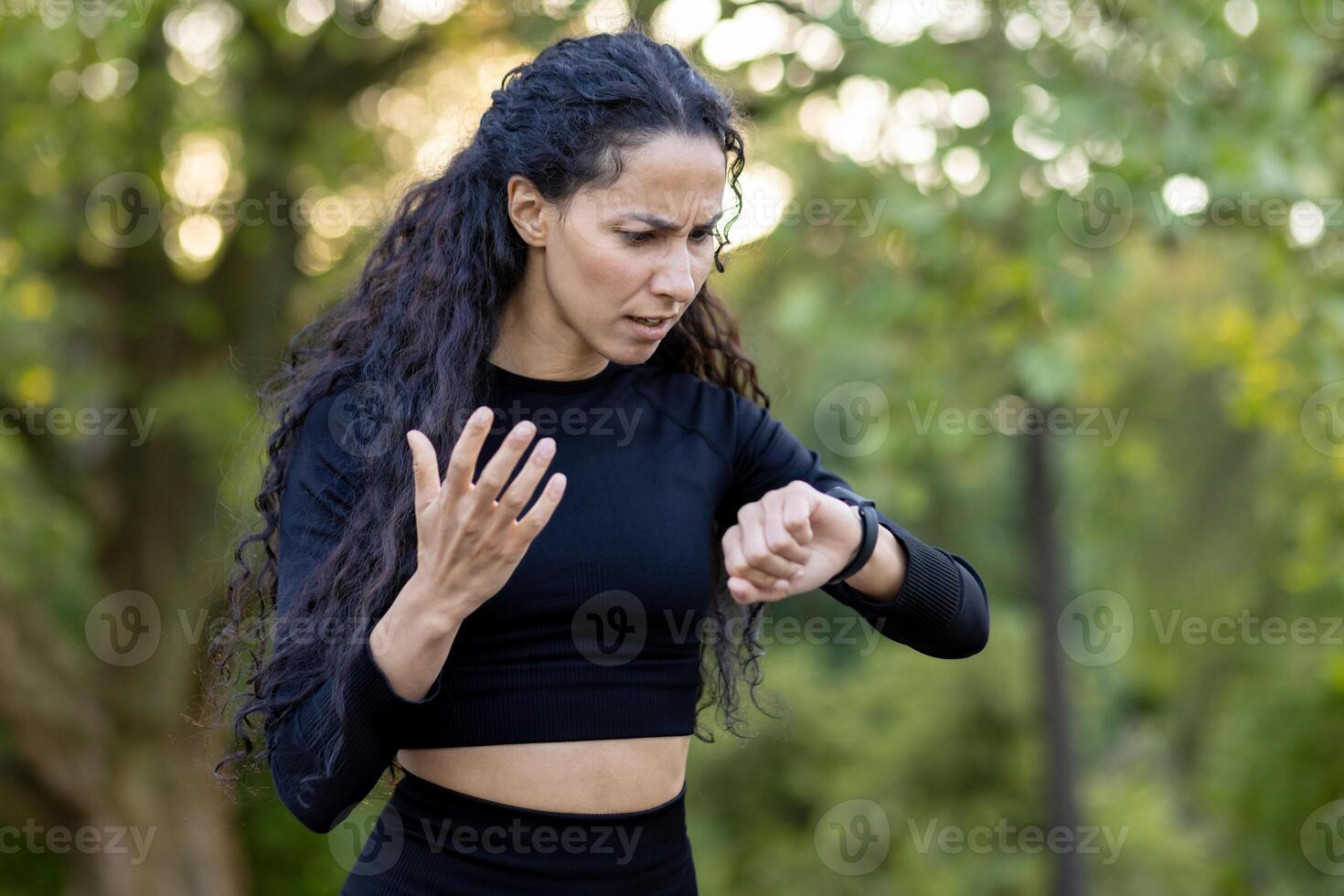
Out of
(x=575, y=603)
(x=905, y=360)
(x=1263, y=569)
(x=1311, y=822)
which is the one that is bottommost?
(x=1263, y=569)

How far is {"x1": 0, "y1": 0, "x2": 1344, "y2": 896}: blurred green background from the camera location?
4.11 m

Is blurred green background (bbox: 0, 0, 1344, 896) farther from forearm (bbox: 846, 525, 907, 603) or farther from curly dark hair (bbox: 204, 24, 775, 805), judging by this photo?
forearm (bbox: 846, 525, 907, 603)

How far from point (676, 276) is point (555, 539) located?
1.19 feet

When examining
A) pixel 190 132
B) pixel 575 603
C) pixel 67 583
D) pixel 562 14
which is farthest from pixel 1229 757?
pixel 67 583

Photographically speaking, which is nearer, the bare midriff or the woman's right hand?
the woman's right hand

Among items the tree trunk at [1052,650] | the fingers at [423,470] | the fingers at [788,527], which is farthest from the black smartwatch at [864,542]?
the tree trunk at [1052,650]

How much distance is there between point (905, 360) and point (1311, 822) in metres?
3.37

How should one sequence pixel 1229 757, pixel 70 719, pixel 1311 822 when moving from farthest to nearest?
pixel 1229 757 < pixel 1311 822 < pixel 70 719

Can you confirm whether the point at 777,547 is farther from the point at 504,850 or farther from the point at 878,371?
the point at 878,371

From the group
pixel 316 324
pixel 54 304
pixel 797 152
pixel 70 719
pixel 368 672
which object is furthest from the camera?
pixel 70 719

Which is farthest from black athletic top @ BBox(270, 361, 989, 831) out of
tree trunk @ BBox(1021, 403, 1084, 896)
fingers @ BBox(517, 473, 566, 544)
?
tree trunk @ BBox(1021, 403, 1084, 896)

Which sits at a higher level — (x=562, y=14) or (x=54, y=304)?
(x=562, y=14)

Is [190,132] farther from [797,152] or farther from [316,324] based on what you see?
[316,324]

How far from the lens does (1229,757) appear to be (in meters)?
7.59
